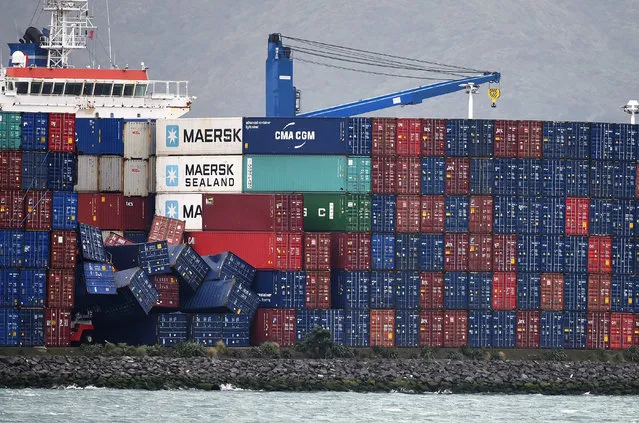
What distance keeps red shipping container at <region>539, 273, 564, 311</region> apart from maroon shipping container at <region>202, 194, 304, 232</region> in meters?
10.2

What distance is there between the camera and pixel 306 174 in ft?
252

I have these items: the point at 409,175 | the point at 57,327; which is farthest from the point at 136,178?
the point at 409,175

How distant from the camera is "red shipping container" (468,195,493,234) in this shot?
76.2 meters

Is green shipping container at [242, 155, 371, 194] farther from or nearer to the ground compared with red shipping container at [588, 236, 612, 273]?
farther from the ground

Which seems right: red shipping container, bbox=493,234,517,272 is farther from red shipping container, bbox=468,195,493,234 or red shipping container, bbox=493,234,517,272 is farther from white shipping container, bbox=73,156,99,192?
white shipping container, bbox=73,156,99,192

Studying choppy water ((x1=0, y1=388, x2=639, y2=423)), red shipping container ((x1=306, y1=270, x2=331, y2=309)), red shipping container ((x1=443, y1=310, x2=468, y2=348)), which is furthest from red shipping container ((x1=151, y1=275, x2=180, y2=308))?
red shipping container ((x1=443, y1=310, x2=468, y2=348))

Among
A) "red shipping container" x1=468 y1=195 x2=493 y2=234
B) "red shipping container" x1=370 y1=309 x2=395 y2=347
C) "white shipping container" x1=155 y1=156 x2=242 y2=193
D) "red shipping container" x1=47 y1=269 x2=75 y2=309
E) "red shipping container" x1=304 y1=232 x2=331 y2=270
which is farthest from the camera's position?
"white shipping container" x1=155 y1=156 x2=242 y2=193

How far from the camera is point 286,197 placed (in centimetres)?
7588

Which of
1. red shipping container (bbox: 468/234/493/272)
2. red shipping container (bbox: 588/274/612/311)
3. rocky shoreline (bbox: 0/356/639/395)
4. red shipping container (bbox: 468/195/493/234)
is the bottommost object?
rocky shoreline (bbox: 0/356/639/395)

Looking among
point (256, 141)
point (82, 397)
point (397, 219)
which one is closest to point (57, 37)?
point (256, 141)

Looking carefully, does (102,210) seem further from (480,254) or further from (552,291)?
(552,291)

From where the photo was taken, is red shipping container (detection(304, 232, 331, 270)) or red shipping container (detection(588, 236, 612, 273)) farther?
red shipping container (detection(588, 236, 612, 273))

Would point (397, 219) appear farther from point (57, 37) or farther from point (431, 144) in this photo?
point (57, 37)

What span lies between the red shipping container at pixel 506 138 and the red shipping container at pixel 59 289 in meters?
18.4
